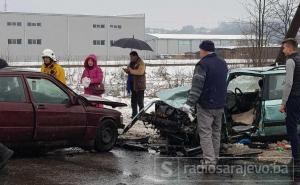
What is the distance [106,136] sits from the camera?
9773mm

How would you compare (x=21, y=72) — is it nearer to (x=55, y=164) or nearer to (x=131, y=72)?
(x=55, y=164)

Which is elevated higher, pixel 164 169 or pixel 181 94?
pixel 181 94

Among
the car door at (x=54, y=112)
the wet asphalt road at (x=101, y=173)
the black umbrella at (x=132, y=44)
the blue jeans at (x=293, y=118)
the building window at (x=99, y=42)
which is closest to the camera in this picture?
the wet asphalt road at (x=101, y=173)

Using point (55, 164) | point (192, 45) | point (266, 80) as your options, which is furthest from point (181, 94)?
point (192, 45)

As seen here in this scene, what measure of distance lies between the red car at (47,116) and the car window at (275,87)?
9.56 feet

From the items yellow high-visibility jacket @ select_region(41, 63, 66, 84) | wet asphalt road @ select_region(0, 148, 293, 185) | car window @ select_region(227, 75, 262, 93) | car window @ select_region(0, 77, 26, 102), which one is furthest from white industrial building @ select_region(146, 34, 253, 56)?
car window @ select_region(0, 77, 26, 102)

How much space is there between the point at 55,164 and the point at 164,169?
168 cm

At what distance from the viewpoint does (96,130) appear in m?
9.50

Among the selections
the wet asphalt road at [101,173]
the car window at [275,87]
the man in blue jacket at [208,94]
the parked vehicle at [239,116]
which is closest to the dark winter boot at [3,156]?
the wet asphalt road at [101,173]

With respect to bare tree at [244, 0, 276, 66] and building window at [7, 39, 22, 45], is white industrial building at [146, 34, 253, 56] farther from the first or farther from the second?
bare tree at [244, 0, 276, 66]

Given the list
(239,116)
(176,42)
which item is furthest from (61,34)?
(239,116)

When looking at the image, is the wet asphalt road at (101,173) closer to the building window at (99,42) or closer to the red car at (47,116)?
the red car at (47,116)

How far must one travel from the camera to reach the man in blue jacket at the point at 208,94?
777 cm

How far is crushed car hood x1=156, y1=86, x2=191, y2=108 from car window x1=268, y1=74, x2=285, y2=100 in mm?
1497
